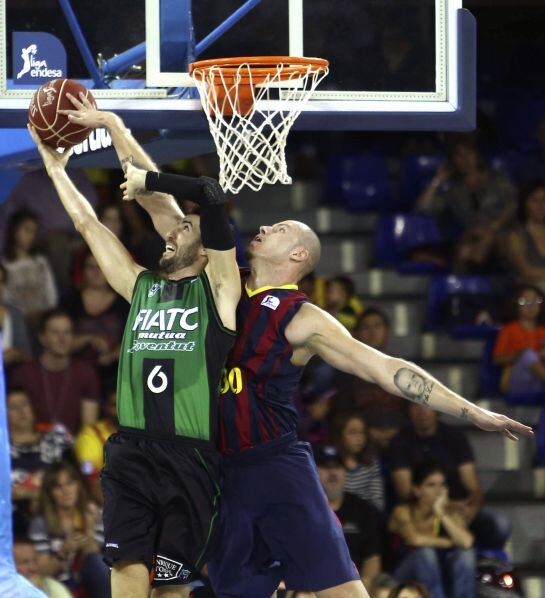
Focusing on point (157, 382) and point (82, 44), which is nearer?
point (157, 382)

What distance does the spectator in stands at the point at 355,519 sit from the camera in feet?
28.1

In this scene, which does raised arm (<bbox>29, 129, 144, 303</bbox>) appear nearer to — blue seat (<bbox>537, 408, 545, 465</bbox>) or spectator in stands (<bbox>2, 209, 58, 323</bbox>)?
spectator in stands (<bbox>2, 209, 58, 323</bbox>)

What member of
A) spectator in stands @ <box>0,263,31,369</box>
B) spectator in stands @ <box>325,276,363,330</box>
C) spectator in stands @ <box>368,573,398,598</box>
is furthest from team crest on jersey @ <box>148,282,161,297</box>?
spectator in stands @ <box>325,276,363,330</box>

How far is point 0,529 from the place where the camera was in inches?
266

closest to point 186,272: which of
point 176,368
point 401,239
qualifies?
point 176,368

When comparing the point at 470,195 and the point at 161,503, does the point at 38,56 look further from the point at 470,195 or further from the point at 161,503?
the point at 470,195

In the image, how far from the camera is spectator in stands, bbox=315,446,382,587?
8.57 m

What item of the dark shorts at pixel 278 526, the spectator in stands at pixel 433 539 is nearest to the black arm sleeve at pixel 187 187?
the dark shorts at pixel 278 526

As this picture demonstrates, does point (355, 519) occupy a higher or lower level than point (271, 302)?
lower

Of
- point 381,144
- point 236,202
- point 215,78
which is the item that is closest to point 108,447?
point 215,78

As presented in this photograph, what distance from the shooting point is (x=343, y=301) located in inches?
399

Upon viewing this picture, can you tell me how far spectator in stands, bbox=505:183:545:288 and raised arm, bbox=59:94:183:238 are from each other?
4802mm

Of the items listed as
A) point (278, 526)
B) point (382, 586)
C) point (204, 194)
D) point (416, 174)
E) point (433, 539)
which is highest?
point (204, 194)

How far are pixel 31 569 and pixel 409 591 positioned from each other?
2022 mm
